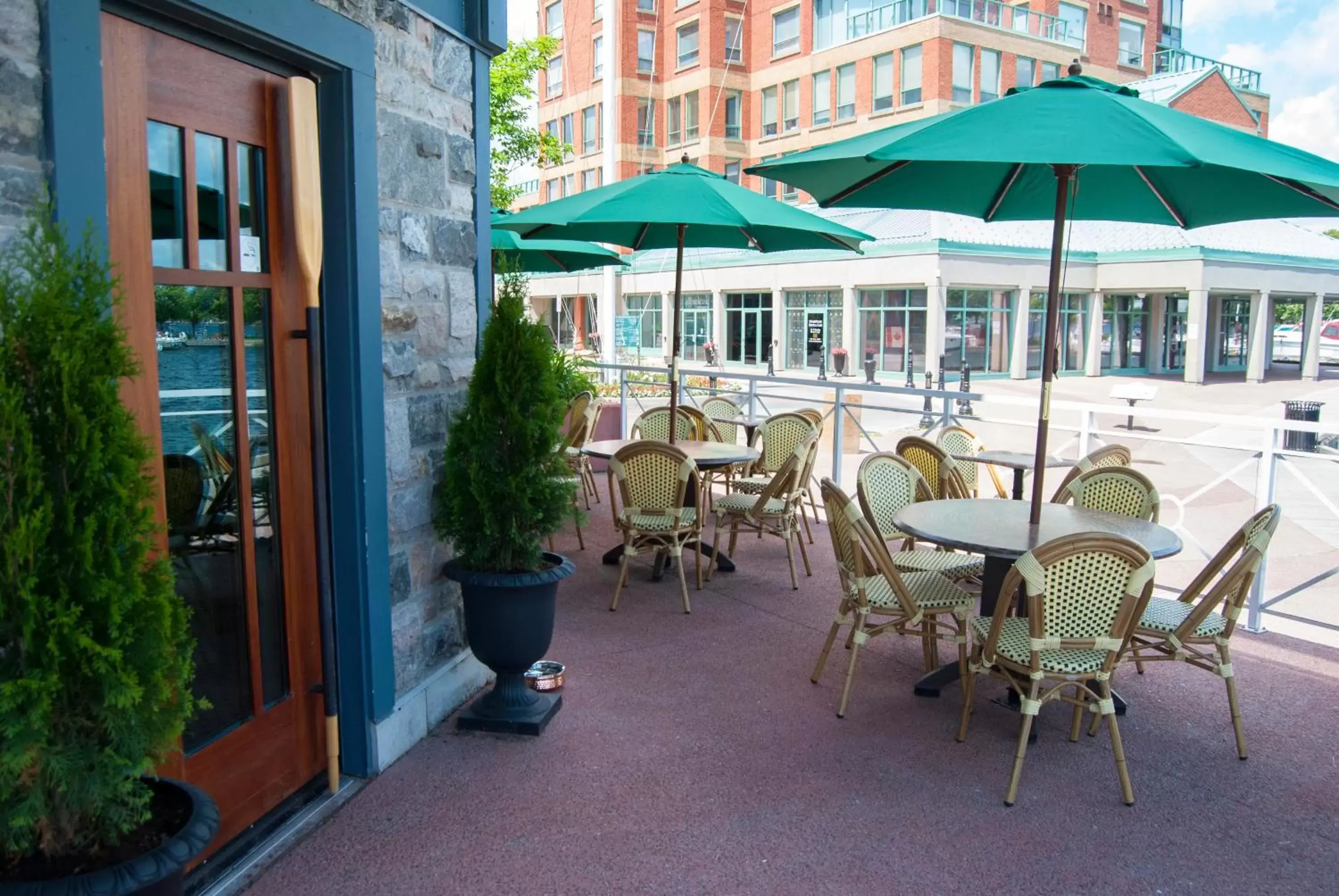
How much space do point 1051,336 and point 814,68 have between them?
3470 cm

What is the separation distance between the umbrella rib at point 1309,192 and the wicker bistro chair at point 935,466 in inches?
84.5

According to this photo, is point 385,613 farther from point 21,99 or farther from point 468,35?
point 468,35

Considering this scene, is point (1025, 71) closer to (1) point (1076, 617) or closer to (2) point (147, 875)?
(1) point (1076, 617)

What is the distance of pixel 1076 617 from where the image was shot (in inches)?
139

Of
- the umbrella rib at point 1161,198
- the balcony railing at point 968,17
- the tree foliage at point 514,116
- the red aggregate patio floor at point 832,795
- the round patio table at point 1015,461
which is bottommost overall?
the red aggregate patio floor at point 832,795

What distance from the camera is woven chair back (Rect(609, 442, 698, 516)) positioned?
228 inches

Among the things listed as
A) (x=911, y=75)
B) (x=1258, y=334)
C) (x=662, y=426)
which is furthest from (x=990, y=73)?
(x=662, y=426)

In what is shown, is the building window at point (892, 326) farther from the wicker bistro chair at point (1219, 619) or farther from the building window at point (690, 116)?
the wicker bistro chair at point (1219, 619)

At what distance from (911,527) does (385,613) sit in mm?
2118

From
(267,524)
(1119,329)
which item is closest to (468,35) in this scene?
(267,524)

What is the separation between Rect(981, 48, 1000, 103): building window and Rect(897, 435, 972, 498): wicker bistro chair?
101ft

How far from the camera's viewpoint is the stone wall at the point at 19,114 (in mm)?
2170

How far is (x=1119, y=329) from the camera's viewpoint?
31312 mm

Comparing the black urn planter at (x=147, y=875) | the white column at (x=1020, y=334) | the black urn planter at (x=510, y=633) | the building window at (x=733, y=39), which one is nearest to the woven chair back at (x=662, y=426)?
the black urn planter at (x=510, y=633)
